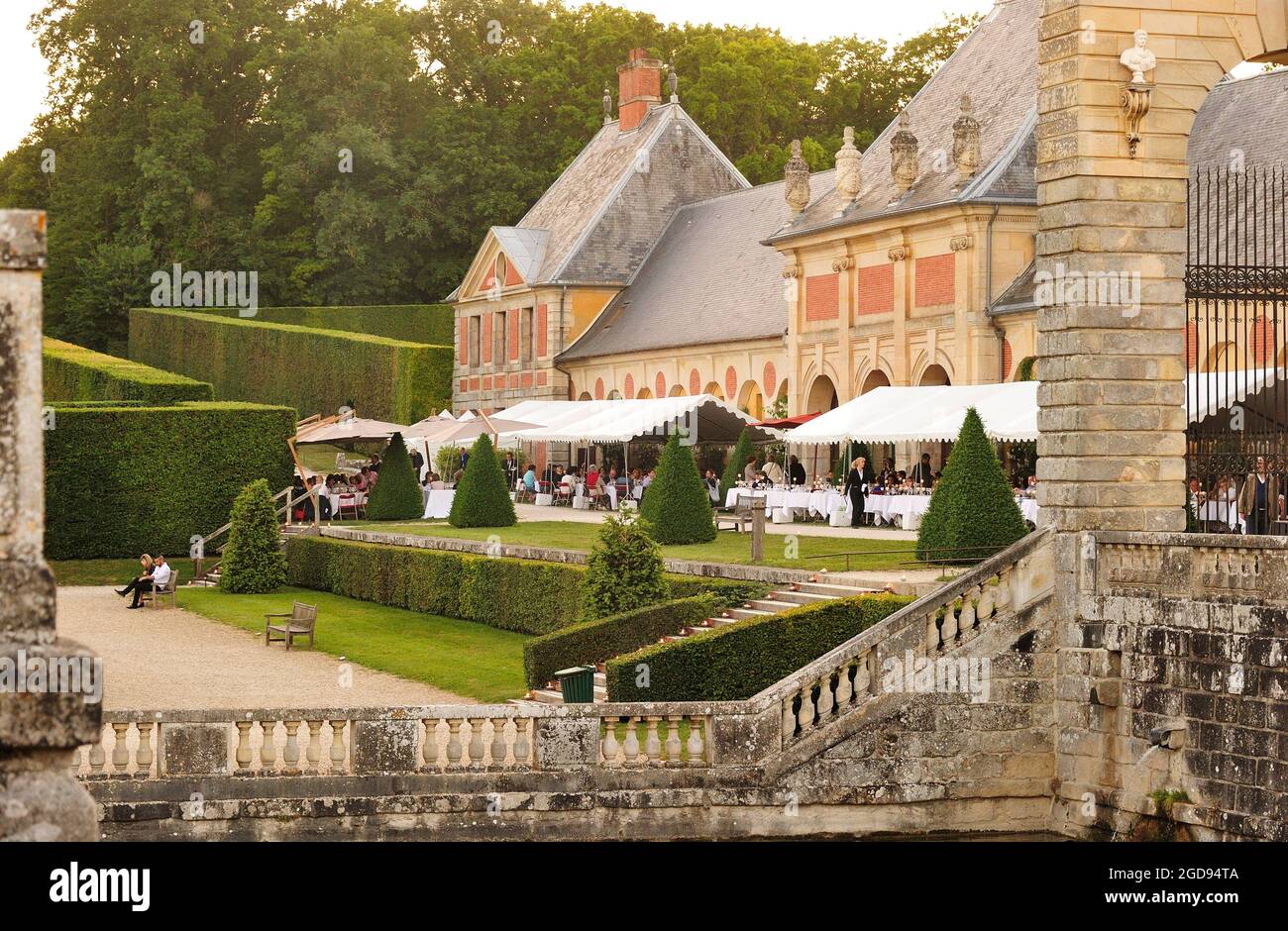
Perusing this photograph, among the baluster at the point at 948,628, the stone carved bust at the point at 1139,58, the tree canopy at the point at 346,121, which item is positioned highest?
the tree canopy at the point at 346,121

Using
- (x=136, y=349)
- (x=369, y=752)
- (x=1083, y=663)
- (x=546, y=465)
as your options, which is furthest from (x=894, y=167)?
(x=136, y=349)

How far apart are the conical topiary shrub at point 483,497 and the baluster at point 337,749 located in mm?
16904

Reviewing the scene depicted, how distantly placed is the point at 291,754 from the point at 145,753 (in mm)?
1092

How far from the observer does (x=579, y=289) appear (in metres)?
52.9

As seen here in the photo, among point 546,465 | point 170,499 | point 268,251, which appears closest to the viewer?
point 170,499

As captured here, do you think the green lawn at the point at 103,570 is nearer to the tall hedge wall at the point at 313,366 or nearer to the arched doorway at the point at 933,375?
the arched doorway at the point at 933,375

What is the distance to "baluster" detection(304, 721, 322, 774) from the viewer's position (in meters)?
14.3

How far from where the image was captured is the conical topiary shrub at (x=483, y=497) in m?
31.3

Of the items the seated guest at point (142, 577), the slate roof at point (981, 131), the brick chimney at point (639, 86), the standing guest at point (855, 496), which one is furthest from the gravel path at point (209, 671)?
the brick chimney at point (639, 86)

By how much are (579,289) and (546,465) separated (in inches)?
374

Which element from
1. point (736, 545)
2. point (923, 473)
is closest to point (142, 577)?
point (736, 545)

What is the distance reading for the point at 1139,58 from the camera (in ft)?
49.7
